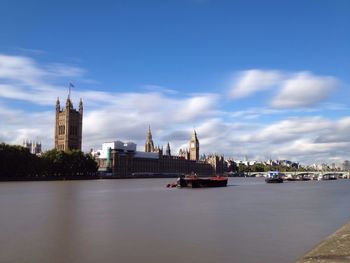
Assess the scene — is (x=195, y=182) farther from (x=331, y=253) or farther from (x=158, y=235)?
(x=331, y=253)

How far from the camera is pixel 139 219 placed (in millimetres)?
34219

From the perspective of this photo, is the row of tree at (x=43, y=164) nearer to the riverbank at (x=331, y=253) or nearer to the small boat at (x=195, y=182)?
the small boat at (x=195, y=182)

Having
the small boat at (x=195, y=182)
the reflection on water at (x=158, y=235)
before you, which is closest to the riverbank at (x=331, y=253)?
the reflection on water at (x=158, y=235)

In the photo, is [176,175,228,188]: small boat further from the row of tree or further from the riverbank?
the riverbank

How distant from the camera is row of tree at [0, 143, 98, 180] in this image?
393 feet

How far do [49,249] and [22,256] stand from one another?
6.10 feet

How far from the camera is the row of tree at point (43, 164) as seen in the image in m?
120

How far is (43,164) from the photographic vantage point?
134 m

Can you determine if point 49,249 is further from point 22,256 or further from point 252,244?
point 252,244

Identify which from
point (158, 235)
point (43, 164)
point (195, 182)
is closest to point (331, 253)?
point (158, 235)

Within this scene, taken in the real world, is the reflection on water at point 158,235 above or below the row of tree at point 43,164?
below

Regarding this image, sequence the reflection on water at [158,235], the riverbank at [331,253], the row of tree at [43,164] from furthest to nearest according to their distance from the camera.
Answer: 1. the row of tree at [43,164]
2. the reflection on water at [158,235]
3. the riverbank at [331,253]

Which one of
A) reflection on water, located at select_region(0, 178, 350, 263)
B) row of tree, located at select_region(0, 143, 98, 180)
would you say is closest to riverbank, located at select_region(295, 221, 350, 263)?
reflection on water, located at select_region(0, 178, 350, 263)

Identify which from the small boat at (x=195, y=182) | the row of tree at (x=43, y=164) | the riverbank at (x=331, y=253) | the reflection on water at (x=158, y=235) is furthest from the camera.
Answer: the row of tree at (x=43, y=164)
